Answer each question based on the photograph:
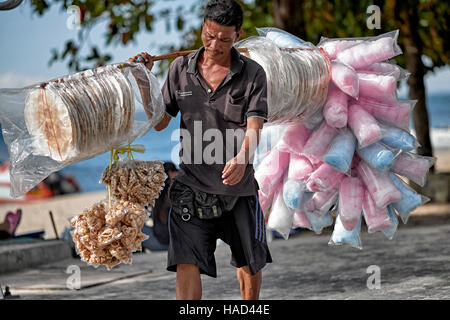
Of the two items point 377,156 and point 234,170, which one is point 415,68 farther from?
point 234,170

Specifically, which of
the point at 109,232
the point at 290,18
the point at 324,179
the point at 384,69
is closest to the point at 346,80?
the point at 384,69

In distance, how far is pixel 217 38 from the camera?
3.39 metres

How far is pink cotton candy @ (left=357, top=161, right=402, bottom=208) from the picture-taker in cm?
416

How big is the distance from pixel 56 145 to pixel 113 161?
308mm

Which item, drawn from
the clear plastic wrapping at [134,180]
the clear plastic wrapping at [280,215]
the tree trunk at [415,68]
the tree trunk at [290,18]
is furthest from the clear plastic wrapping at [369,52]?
the tree trunk at [415,68]

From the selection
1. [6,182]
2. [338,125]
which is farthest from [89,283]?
[6,182]

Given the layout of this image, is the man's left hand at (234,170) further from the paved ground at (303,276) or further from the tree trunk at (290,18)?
the tree trunk at (290,18)

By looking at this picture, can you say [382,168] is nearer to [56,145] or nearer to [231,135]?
[231,135]

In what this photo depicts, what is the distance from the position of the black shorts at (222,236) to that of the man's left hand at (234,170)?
1.13 feet

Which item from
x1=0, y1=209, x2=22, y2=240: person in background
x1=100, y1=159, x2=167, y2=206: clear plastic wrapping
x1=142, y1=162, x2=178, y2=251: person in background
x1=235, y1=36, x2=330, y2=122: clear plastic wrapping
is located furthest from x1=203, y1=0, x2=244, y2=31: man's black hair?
x1=0, y1=209, x2=22, y2=240: person in background

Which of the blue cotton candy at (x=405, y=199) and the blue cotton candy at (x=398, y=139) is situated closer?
the blue cotton candy at (x=398, y=139)

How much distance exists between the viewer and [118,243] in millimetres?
3307

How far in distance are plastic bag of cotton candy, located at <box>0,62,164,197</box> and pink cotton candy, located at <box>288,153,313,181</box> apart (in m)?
1.13

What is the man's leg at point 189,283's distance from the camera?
3.56 m
